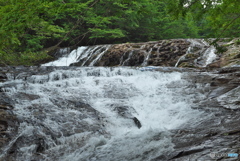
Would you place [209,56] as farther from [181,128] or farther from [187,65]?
[181,128]

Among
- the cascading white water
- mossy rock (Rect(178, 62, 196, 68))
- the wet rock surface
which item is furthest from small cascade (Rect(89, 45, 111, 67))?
the wet rock surface

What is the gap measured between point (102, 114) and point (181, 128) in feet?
6.88

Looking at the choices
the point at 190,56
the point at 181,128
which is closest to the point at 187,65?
the point at 190,56

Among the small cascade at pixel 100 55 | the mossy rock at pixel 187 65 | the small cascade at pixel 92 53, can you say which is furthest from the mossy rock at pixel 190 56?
the small cascade at pixel 92 53

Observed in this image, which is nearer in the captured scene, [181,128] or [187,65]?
[181,128]

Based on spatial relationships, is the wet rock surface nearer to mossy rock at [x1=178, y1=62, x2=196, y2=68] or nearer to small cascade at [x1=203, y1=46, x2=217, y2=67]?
mossy rock at [x1=178, y1=62, x2=196, y2=68]

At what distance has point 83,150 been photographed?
3695 mm

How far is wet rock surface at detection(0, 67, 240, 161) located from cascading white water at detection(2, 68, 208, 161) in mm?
28

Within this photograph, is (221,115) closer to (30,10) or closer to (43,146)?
(43,146)

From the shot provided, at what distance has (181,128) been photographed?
4191 mm

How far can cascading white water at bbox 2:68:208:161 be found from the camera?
361cm

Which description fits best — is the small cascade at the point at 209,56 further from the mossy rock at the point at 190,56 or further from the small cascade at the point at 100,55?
the small cascade at the point at 100,55

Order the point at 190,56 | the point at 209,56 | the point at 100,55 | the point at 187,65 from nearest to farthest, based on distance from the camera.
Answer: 1. the point at 187,65
2. the point at 209,56
3. the point at 190,56
4. the point at 100,55

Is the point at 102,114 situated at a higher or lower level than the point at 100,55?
lower
